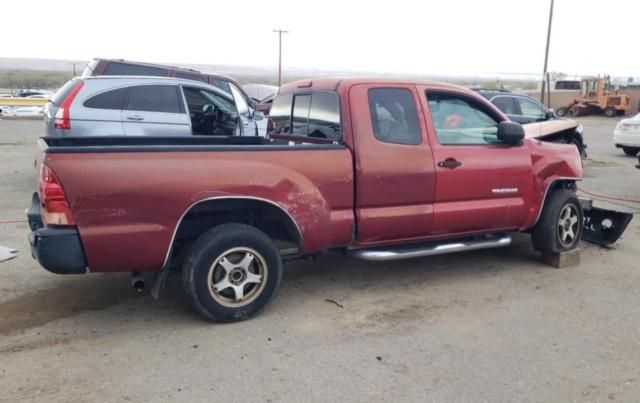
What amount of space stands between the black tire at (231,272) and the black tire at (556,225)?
2.92 metres

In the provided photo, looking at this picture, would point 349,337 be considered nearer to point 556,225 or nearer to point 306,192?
point 306,192

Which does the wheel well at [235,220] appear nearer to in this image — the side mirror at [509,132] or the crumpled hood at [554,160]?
the side mirror at [509,132]

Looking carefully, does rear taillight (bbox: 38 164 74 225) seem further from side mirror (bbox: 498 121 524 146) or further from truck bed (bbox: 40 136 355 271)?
side mirror (bbox: 498 121 524 146)

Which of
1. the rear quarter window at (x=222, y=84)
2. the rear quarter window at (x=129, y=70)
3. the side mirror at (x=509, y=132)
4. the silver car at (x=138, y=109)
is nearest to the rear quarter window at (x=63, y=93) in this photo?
the silver car at (x=138, y=109)

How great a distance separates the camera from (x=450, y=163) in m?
5.16

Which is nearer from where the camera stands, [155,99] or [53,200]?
[53,200]

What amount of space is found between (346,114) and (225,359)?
2.23 meters

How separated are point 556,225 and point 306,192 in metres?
2.86

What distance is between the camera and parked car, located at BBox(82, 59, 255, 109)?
33.6 feet

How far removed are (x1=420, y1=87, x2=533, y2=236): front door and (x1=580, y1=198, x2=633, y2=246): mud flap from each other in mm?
1406

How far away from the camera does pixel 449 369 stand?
3730mm

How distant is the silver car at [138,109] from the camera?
805 centimetres

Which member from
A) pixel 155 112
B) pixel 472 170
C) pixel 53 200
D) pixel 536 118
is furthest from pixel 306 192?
pixel 536 118

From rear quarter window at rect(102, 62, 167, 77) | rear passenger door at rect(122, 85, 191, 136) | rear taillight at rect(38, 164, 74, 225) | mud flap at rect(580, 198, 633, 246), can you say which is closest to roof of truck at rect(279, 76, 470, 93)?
rear taillight at rect(38, 164, 74, 225)
